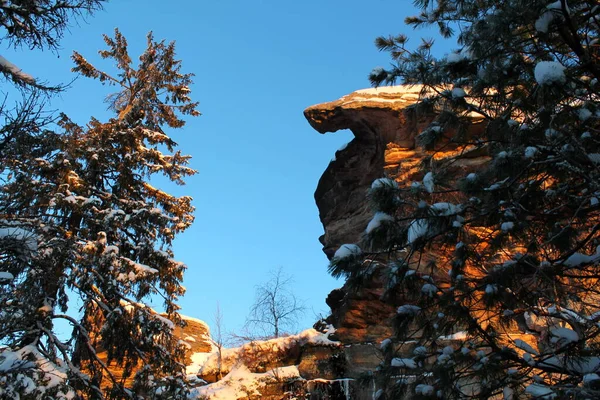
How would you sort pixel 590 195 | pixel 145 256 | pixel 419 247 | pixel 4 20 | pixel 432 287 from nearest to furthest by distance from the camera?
1. pixel 590 195
2. pixel 419 247
3. pixel 432 287
4. pixel 4 20
5. pixel 145 256

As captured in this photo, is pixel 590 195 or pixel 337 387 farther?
pixel 337 387

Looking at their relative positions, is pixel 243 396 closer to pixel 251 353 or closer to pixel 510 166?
pixel 251 353

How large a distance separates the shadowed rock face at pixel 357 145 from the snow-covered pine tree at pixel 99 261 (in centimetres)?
519

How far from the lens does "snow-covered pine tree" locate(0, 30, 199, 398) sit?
7.43m

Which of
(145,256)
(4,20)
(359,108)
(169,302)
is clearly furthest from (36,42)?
(359,108)

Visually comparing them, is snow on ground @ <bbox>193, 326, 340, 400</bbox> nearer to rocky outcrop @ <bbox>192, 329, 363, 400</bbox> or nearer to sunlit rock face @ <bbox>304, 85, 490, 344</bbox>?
rocky outcrop @ <bbox>192, 329, 363, 400</bbox>

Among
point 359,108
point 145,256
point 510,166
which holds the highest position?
point 359,108

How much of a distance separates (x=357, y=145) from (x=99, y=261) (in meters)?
9.27

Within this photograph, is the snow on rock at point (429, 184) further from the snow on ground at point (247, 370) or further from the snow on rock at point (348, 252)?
the snow on ground at point (247, 370)

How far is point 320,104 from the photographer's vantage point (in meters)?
15.6

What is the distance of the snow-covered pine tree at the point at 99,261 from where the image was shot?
24.4 ft

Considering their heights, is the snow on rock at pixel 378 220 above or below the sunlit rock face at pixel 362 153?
below

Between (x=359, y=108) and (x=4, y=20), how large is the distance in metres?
10.6

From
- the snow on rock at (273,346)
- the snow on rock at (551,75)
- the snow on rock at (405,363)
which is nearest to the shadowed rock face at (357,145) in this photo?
the snow on rock at (273,346)
